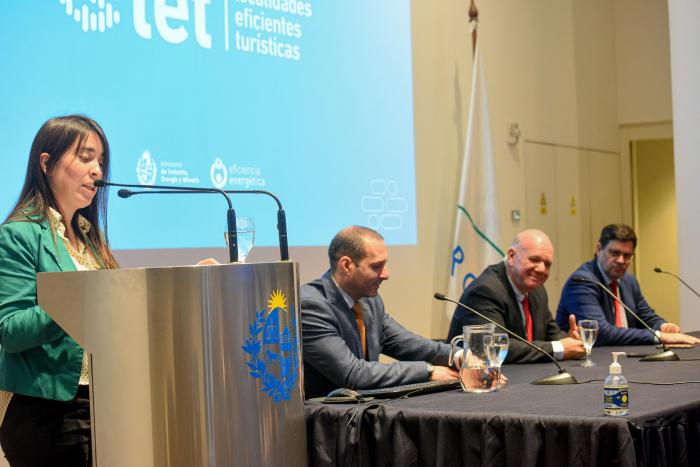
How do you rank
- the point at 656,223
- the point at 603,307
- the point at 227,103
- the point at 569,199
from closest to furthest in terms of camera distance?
the point at 227,103
the point at 603,307
the point at 569,199
the point at 656,223

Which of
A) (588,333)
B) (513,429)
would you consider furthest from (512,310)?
(513,429)

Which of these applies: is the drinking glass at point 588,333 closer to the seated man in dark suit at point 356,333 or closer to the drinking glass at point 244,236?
the seated man in dark suit at point 356,333

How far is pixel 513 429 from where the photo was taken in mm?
2391

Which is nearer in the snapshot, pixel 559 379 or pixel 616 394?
pixel 616 394

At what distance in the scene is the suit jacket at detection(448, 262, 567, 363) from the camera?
12.3ft

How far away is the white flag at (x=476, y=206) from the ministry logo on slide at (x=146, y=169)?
106 inches

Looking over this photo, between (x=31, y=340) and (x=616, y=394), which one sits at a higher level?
(x=31, y=340)

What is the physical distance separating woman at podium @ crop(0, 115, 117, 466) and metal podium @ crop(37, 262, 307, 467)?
0.20 m

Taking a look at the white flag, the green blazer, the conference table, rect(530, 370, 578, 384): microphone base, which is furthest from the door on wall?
the green blazer

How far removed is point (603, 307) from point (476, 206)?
72.4 inches

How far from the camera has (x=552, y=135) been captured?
7996mm

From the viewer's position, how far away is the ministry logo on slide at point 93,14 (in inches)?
152

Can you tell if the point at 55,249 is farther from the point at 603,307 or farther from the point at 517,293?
the point at 603,307

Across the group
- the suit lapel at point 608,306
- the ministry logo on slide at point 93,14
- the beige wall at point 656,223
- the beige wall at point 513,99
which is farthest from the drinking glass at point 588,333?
the beige wall at point 656,223
